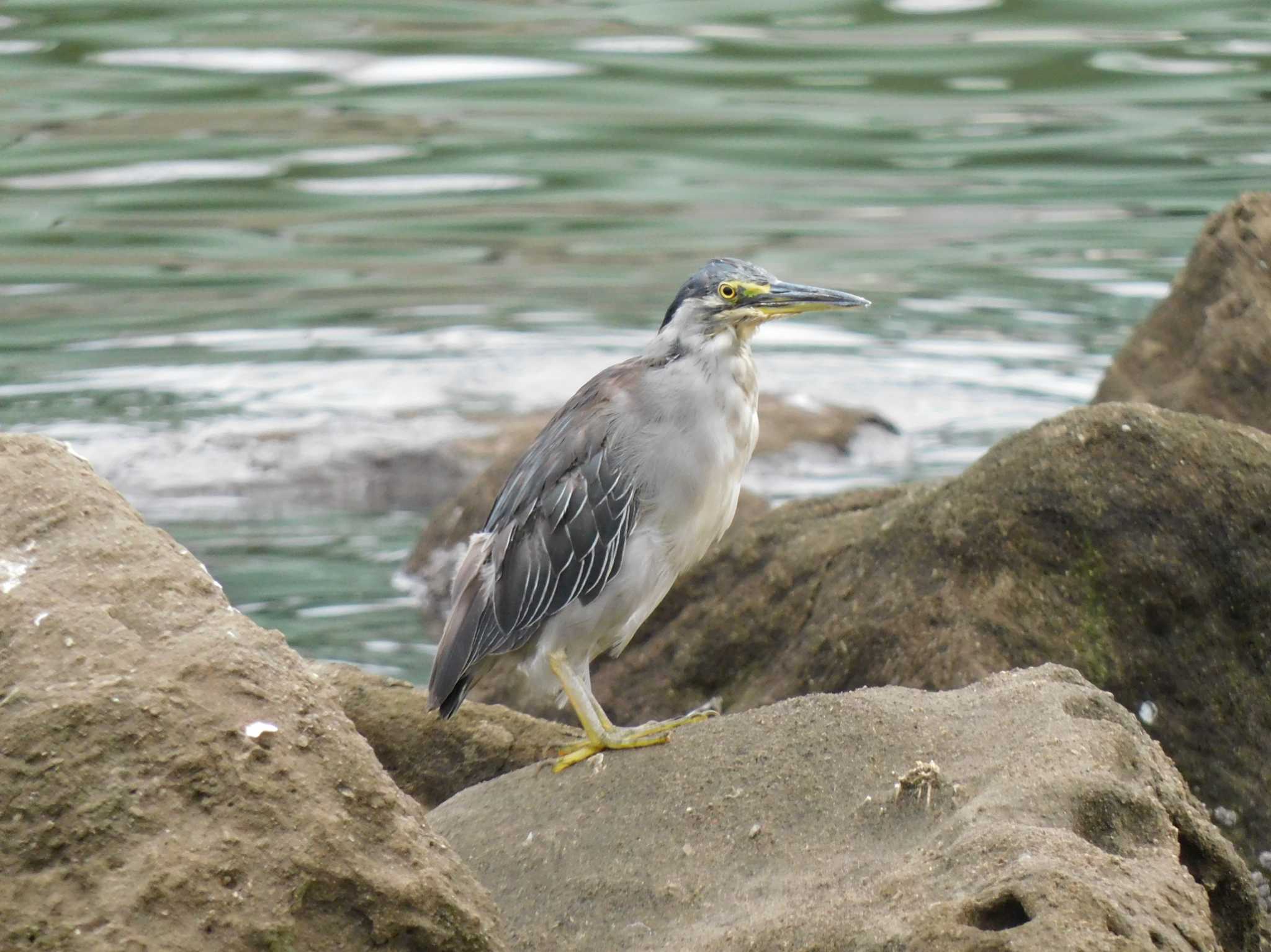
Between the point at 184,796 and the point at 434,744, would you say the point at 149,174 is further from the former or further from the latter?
the point at 184,796

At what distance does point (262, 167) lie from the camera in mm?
14391

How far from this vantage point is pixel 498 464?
774 centimetres

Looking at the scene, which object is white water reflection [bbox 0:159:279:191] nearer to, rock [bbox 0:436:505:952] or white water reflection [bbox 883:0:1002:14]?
white water reflection [bbox 883:0:1002:14]

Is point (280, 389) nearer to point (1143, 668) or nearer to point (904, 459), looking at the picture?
point (904, 459)

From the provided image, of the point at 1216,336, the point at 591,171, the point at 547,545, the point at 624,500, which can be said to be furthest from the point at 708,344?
the point at 591,171

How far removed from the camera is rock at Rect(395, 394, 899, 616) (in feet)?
25.3

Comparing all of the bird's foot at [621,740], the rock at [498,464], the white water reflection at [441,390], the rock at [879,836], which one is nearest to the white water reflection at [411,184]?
the white water reflection at [441,390]

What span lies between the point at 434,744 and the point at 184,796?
1839 mm

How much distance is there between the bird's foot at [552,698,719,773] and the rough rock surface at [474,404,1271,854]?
1.55ft

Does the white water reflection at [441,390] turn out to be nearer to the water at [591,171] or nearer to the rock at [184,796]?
the water at [591,171]

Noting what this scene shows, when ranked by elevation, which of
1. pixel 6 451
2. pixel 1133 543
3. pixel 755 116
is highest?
pixel 6 451

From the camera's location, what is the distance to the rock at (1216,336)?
6.41 metres

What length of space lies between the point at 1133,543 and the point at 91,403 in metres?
8.30

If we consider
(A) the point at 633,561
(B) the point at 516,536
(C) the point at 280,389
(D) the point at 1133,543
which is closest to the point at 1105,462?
(D) the point at 1133,543
